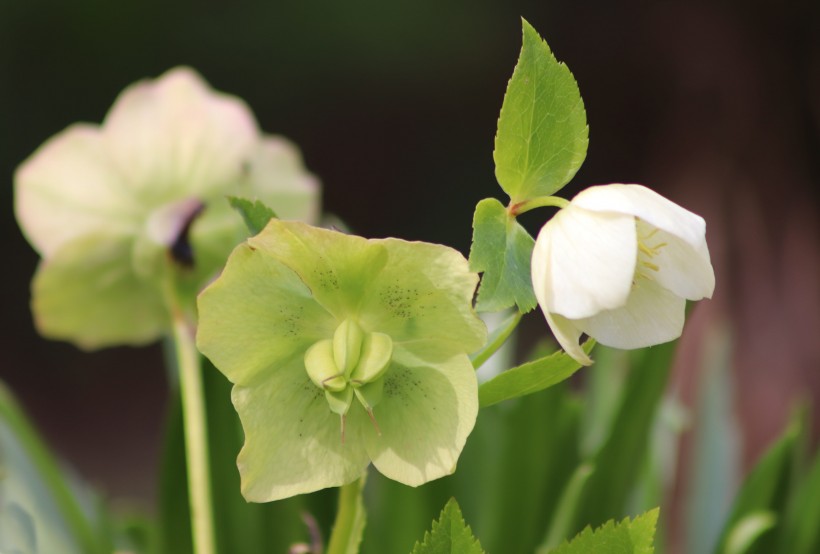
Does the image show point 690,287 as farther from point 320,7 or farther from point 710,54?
point 320,7

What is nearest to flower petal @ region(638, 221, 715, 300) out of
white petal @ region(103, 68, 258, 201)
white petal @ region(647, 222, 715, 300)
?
white petal @ region(647, 222, 715, 300)

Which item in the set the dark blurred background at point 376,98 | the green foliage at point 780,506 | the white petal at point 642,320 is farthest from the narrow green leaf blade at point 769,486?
the dark blurred background at point 376,98

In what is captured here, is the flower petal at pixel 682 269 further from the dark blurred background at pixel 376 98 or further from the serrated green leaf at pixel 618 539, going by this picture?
the dark blurred background at pixel 376 98

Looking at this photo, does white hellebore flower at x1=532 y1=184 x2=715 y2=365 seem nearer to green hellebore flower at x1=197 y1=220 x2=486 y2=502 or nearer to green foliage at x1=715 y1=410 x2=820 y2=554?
green hellebore flower at x1=197 y1=220 x2=486 y2=502

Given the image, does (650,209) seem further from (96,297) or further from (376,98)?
(376,98)

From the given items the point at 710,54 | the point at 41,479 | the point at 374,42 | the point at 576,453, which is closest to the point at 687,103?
the point at 710,54

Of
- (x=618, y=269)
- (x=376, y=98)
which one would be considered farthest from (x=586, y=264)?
(x=376, y=98)
